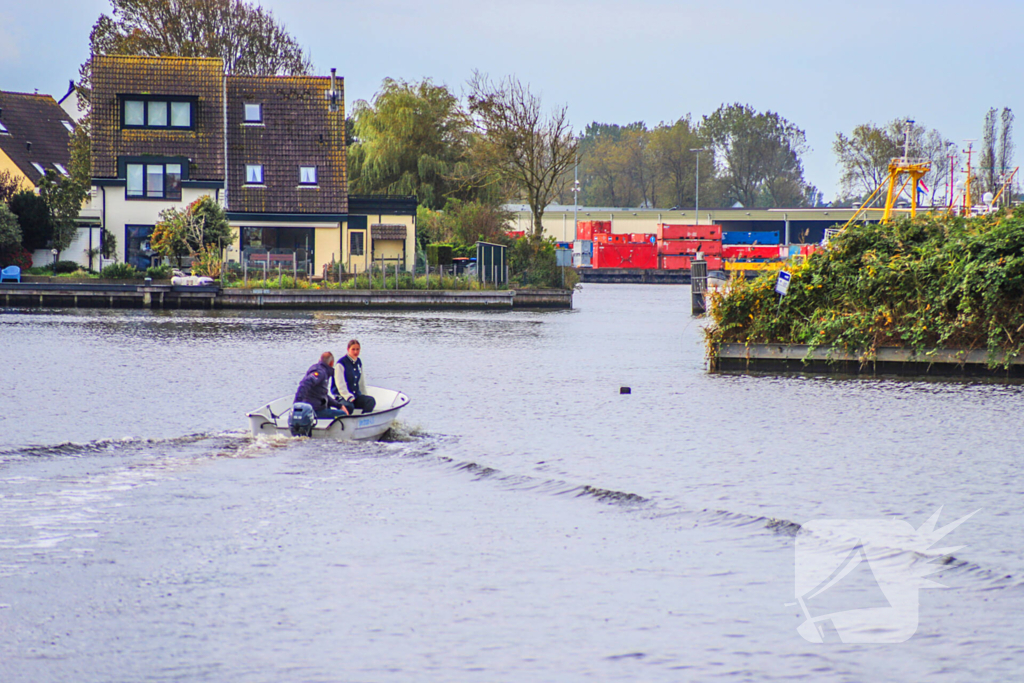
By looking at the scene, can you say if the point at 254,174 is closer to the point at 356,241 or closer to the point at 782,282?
the point at 356,241

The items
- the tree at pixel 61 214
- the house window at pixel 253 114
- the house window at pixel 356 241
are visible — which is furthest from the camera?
the house window at pixel 253 114

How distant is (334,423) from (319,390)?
0.53m

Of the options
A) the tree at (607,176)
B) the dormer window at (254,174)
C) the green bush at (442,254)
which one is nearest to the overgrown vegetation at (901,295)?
the green bush at (442,254)

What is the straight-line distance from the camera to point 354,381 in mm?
17969

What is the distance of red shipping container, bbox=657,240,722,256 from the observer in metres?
94.9

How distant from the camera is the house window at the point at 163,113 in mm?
59125

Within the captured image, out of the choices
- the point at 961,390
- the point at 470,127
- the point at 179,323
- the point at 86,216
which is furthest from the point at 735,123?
the point at 961,390

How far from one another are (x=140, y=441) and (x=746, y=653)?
33.9 feet

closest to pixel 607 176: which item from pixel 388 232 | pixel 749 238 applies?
pixel 749 238

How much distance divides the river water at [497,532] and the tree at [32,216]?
33.3 m

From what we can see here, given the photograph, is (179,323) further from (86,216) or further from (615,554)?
(615,554)

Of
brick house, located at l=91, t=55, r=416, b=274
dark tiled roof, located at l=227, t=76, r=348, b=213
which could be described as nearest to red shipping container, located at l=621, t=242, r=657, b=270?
dark tiled roof, located at l=227, t=76, r=348, b=213

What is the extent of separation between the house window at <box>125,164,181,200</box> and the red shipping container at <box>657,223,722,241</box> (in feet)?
159

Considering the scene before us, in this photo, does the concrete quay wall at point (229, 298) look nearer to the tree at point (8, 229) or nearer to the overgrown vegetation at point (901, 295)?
the tree at point (8, 229)
